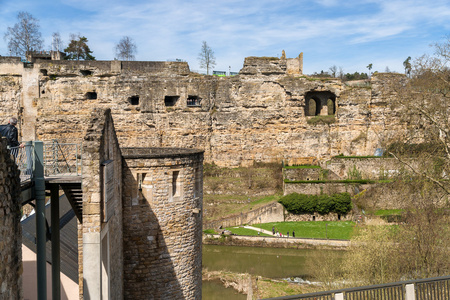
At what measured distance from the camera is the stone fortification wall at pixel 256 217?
25.0 meters

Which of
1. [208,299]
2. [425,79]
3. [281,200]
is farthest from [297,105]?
[208,299]

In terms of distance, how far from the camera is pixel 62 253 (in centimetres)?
955

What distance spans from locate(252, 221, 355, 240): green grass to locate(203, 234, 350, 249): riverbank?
2.50 ft

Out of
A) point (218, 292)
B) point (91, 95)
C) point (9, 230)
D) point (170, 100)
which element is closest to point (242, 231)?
point (218, 292)

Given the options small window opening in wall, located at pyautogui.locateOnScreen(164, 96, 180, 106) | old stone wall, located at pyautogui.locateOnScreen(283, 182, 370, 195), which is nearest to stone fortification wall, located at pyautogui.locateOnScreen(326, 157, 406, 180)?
old stone wall, located at pyautogui.locateOnScreen(283, 182, 370, 195)

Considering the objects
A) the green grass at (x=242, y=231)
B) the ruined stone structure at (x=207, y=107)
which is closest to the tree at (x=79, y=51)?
the ruined stone structure at (x=207, y=107)

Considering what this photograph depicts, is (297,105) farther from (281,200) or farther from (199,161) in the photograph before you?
(199,161)

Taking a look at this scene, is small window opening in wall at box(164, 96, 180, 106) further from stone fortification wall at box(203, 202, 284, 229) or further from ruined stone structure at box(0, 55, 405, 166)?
stone fortification wall at box(203, 202, 284, 229)

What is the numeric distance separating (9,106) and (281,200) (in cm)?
2302

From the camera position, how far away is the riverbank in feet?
71.8

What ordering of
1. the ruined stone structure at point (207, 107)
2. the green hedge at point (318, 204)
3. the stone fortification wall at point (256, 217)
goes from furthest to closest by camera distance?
the ruined stone structure at point (207, 107) → the green hedge at point (318, 204) → the stone fortification wall at point (256, 217)

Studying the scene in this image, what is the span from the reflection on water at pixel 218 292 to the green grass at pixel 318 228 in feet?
22.9

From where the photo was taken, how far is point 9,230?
4449 mm

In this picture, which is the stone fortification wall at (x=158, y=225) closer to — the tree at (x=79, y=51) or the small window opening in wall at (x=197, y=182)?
the small window opening in wall at (x=197, y=182)
